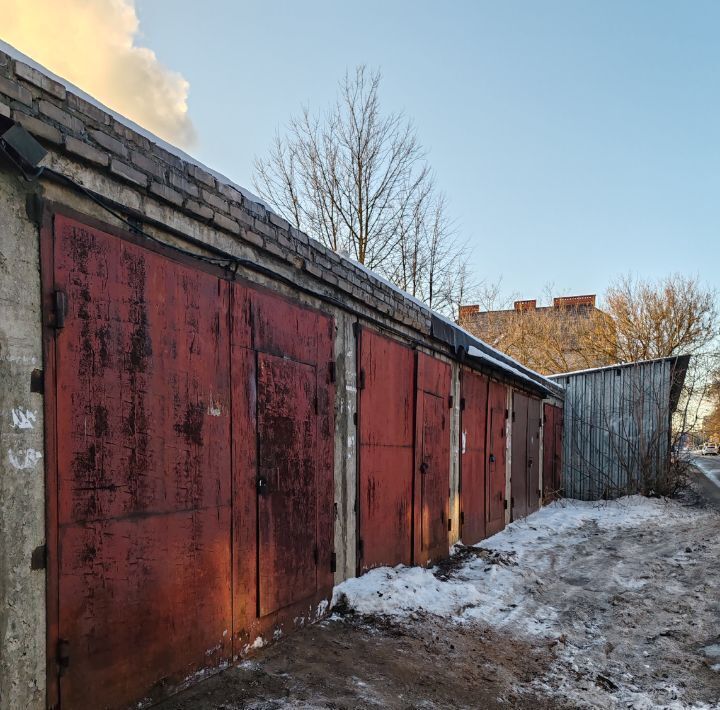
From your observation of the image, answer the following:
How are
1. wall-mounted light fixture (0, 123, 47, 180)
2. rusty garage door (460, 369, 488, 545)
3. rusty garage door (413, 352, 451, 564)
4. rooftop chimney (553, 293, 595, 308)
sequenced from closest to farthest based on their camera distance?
wall-mounted light fixture (0, 123, 47, 180)
rusty garage door (413, 352, 451, 564)
rusty garage door (460, 369, 488, 545)
rooftop chimney (553, 293, 595, 308)

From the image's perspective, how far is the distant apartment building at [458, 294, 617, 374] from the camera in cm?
2453

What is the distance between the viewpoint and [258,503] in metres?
3.82

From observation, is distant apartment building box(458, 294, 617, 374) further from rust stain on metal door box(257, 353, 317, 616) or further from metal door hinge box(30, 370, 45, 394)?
metal door hinge box(30, 370, 45, 394)

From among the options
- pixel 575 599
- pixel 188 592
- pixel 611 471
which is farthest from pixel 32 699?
pixel 611 471

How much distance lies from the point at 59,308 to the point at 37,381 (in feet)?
1.08

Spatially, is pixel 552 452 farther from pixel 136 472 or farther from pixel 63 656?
pixel 63 656

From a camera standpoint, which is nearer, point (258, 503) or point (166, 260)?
point (166, 260)

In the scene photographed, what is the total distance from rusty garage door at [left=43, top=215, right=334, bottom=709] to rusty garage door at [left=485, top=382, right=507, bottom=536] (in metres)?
5.27

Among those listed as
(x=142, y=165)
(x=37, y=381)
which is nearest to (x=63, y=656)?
(x=37, y=381)

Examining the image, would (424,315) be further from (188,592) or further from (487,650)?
(188,592)

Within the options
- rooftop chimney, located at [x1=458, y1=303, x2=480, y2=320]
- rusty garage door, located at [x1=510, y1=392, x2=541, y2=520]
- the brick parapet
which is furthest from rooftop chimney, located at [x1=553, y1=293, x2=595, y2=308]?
the brick parapet

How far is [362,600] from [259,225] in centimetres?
318

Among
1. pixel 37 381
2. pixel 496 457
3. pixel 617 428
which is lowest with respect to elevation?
pixel 617 428

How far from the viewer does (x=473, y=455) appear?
8320 mm
